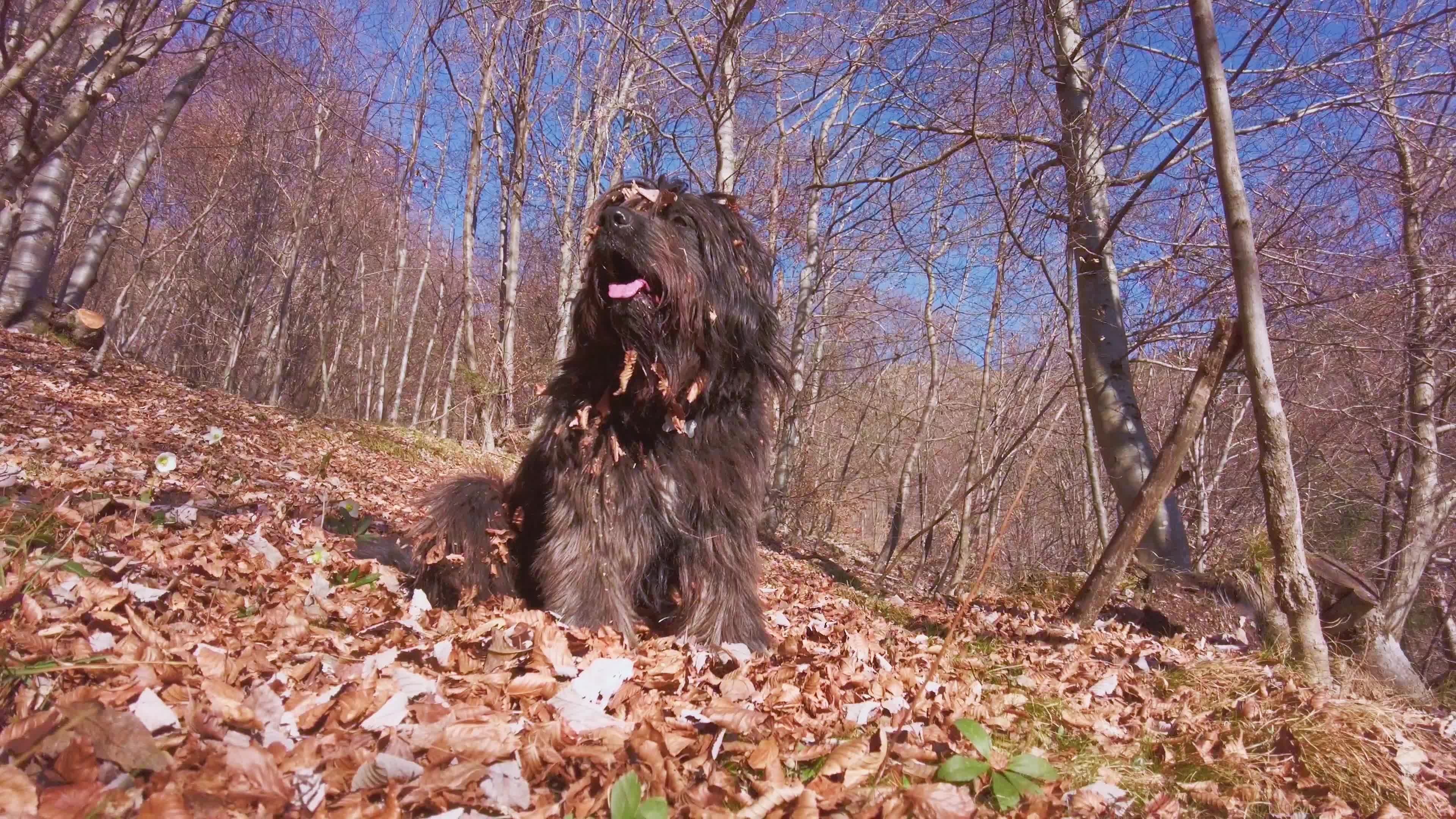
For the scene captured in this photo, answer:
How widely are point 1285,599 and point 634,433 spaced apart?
2.94 meters

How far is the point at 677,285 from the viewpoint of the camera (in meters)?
Result: 2.95

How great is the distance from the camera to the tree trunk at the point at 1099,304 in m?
5.33

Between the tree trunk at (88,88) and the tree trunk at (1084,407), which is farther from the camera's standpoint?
the tree trunk at (1084,407)

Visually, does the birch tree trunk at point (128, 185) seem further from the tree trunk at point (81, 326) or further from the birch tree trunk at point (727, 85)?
the birch tree trunk at point (727, 85)

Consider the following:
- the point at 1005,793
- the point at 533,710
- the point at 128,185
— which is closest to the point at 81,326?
the point at 128,185

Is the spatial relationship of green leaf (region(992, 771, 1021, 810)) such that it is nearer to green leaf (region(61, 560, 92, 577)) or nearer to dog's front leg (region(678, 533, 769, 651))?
dog's front leg (region(678, 533, 769, 651))

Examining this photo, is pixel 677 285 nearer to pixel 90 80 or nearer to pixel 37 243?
pixel 90 80

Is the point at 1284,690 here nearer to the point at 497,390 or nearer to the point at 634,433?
the point at 634,433

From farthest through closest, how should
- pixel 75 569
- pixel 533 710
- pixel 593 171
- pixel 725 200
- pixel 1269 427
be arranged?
pixel 593 171
pixel 725 200
pixel 1269 427
pixel 75 569
pixel 533 710

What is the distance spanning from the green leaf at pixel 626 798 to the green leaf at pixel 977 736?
0.91 m

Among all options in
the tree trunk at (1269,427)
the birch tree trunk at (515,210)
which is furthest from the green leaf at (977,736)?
the birch tree trunk at (515,210)

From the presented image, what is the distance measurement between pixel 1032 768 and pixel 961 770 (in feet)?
0.66

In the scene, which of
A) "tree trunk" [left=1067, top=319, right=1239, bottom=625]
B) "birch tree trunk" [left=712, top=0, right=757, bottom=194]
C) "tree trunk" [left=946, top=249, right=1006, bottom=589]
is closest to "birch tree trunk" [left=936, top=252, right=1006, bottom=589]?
"tree trunk" [left=946, top=249, right=1006, bottom=589]

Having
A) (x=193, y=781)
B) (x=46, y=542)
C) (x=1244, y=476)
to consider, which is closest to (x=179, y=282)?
(x=46, y=542)
